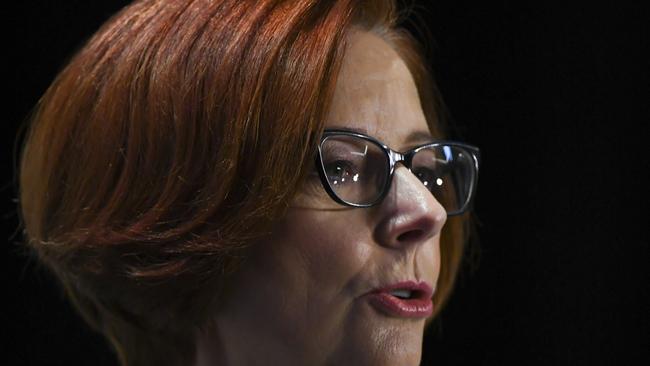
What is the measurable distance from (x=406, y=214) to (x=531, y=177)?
652 mm

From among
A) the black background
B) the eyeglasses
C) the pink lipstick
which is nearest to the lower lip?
the pink lipstick

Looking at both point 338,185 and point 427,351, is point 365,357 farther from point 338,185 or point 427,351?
point 427,351

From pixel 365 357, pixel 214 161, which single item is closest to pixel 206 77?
pixel 214 161

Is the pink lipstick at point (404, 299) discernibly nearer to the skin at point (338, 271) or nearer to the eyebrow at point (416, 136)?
the skin at point (338, 271)

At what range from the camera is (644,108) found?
5.89ft

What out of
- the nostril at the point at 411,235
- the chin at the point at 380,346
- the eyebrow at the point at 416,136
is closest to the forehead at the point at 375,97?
the eyebrow at the point at 416,136

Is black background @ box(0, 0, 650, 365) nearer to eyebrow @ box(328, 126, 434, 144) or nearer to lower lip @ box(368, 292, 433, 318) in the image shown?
eyebrow @ box(328, 126, 434, 144)

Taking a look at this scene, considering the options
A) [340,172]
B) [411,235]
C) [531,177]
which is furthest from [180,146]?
[531,177]

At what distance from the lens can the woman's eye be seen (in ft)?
4.31

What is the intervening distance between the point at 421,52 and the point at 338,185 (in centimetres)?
47

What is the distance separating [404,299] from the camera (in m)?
1.36

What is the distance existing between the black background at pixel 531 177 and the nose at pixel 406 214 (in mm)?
528

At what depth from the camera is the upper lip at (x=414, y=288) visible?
4.32 ft

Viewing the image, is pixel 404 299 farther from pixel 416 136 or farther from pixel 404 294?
pixel 416 136
